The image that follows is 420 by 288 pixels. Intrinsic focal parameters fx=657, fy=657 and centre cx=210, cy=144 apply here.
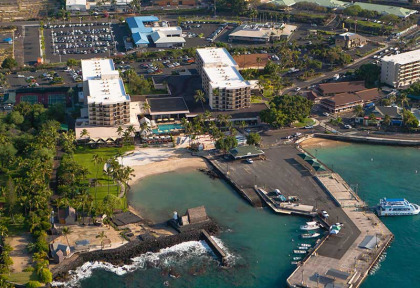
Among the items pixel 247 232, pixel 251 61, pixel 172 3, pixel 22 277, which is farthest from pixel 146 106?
pixel 172 3

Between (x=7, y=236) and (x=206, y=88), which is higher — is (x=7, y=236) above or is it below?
below

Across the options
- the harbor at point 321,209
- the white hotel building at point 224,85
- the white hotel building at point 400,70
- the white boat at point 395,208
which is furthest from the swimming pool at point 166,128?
the white hotel building at point 400,70

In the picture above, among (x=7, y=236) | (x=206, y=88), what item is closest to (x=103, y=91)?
(x=206, y=88)

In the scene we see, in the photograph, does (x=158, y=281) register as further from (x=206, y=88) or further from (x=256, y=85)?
(x=256, y=85)

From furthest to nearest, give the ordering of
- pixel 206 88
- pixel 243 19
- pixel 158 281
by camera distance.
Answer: pixel 243 19 < pixel 206 88 < pixel 158 281

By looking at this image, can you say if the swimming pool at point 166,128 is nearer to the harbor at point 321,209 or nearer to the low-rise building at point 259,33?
the harbor at point 321,209

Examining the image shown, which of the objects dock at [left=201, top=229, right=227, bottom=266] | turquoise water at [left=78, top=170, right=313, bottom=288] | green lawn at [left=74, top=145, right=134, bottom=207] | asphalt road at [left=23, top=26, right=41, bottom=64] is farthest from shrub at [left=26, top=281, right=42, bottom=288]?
asphalt road at [left=23, top=26, right=41, bottom=64]
